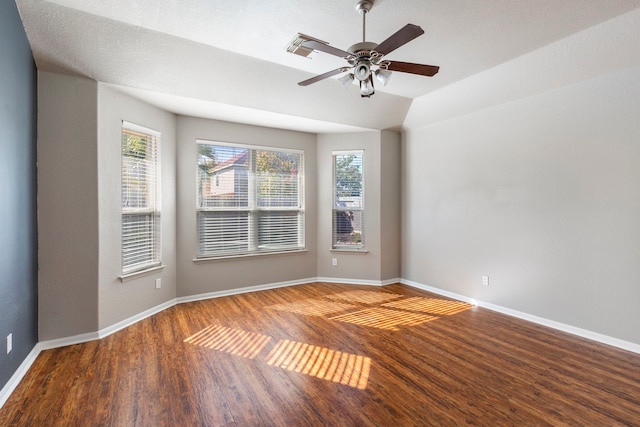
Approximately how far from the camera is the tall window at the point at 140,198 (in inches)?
142

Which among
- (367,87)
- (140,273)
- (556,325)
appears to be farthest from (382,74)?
(140,273)

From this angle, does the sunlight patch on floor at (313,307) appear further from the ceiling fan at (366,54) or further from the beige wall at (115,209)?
the ceiling fan at (366,54)

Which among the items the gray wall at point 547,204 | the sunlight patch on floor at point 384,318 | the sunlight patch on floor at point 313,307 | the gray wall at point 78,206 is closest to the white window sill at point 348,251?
the gray wall at point 547,204

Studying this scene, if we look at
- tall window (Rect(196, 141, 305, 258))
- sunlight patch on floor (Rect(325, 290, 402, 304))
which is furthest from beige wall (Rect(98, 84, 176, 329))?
sunlight patch on floor (Rect(325, 290, 402, 304))

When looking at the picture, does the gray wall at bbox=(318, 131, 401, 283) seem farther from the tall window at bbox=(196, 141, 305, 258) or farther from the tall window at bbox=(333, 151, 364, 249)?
the tall window at bbox=(196, 141, 305, 258)

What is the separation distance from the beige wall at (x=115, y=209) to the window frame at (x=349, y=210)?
2.67m

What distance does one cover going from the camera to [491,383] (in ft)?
7.89

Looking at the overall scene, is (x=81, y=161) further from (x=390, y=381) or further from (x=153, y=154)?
(x=390, y=381)

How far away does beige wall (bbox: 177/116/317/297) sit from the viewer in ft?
14.5

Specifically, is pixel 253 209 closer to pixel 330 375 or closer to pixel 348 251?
pixel 348 251

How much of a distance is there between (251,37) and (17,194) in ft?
7.59

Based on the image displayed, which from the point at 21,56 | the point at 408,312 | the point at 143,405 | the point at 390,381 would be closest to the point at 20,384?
the point at 143,405

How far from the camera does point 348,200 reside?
5492 millimetres

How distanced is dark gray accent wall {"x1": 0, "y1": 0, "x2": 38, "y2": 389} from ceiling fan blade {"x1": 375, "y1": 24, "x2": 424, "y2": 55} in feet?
8.39
